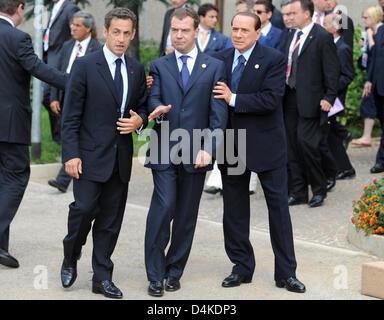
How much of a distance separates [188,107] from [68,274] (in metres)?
1.53

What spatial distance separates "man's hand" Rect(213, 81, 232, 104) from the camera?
20.2ft

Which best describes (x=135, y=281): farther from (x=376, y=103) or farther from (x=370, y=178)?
(x=376, y=103)

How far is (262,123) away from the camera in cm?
632

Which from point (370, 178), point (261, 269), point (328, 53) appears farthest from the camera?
point (370, 178)

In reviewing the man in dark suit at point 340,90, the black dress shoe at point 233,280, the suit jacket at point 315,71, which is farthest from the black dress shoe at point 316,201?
the black dress shoe at point 233,280

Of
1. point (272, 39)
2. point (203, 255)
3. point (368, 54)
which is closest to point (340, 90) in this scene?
point (272, 39)

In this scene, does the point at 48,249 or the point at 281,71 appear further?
the point at 48,249

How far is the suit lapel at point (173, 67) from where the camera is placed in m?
6.23

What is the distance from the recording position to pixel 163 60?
6.29 m

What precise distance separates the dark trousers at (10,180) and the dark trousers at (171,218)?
1377mm

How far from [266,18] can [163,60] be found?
406cm

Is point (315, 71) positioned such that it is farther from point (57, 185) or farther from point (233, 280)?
point (233, 280)

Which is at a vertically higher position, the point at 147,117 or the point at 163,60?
the point at 163,60

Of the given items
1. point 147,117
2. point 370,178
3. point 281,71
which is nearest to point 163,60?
point 147,117
